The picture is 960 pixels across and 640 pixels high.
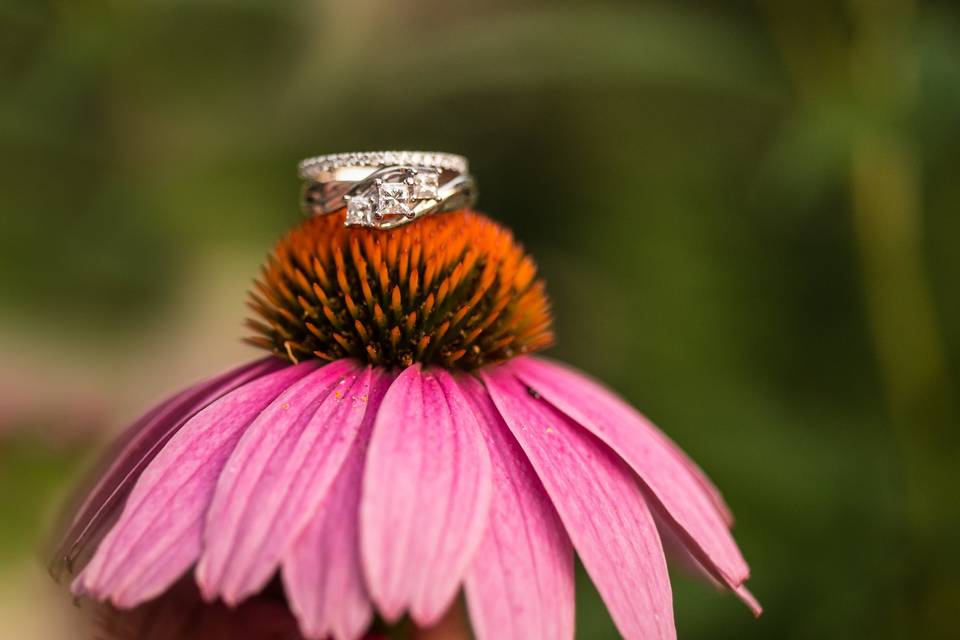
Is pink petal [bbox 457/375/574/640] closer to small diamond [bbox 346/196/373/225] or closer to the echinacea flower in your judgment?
the echinacea flower

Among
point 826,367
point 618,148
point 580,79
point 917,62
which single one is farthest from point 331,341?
point 618,148

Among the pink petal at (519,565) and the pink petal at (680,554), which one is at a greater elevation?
the pink petal at (519,565)

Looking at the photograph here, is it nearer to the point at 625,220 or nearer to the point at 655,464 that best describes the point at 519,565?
the point at 655,464

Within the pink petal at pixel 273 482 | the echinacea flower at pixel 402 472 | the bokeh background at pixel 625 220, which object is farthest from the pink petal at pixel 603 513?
the bokeh background at pixel 625 220

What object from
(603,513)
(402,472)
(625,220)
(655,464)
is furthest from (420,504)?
(625,220)

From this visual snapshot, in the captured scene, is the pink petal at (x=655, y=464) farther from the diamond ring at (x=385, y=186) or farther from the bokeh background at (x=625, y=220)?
the bokeh background at (x=625, y=220)

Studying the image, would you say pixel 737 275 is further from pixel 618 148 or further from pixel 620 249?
pixel 618 148

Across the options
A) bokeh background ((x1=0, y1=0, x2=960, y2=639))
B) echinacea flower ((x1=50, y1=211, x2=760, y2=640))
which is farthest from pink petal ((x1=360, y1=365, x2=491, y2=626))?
bokeh background ((x1=0, y1=0, x2=960, y2=639))
